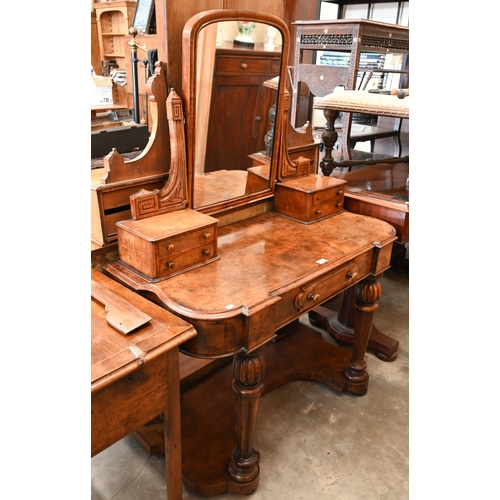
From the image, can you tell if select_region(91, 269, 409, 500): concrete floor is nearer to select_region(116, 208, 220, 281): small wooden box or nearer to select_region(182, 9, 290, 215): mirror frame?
select_region(116, 208, 220, 281): small wooden box

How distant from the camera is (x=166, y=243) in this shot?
53.6 inches

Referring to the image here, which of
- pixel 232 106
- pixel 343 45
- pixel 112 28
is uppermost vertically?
pixel 112 28

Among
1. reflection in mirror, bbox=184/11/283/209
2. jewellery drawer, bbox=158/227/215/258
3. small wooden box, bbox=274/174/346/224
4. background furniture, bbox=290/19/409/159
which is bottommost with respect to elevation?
jewellery drawer, bbox=158/227/215/258

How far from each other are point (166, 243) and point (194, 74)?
57 centimetres

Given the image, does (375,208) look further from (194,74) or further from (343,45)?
(343,45)

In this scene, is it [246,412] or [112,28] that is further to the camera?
[112,28]

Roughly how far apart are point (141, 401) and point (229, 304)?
355 millimetres

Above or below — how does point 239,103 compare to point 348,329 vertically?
above

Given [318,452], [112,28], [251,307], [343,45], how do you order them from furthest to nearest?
1. [112,28]
2. [343,45]
3. [318,452]
4. [251,307]

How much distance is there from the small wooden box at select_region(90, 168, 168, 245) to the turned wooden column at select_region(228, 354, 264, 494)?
601 mm

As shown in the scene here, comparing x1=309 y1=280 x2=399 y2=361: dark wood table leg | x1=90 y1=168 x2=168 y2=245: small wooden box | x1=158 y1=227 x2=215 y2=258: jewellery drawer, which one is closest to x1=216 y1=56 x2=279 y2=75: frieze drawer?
x1=90 y1=168 x2=168 y2=245: small wooden box

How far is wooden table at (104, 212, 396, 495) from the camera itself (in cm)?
130

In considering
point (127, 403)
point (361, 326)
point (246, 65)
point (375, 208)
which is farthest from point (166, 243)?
point (375, 208)
